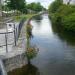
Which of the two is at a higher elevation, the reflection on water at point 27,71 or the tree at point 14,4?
the tree at point 14,4

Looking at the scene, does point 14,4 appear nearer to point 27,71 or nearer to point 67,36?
point 67,36

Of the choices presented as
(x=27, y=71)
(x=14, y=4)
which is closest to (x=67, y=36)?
(x=27, y=71)

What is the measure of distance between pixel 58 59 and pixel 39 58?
127cm

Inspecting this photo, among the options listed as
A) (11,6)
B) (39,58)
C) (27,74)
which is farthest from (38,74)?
(11,6)

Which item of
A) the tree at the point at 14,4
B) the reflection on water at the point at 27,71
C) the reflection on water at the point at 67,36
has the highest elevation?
the tree at the point at 14,4

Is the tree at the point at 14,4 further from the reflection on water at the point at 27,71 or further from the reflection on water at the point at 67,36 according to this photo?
the reflection on water at the point at 27,71

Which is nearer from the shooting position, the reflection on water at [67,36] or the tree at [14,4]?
the reflection on water at [67,36]

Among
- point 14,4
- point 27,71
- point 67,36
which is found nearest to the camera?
point 27,71

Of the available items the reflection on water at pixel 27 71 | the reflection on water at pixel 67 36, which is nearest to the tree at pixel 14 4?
the reflection on water at pixel 67 36

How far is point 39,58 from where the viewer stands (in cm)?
2030

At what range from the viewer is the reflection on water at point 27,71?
51.4 feet

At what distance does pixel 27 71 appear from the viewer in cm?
1650

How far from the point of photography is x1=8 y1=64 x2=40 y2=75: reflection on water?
1567 cm

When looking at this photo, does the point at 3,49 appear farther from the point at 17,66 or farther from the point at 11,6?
the point at 11,6
